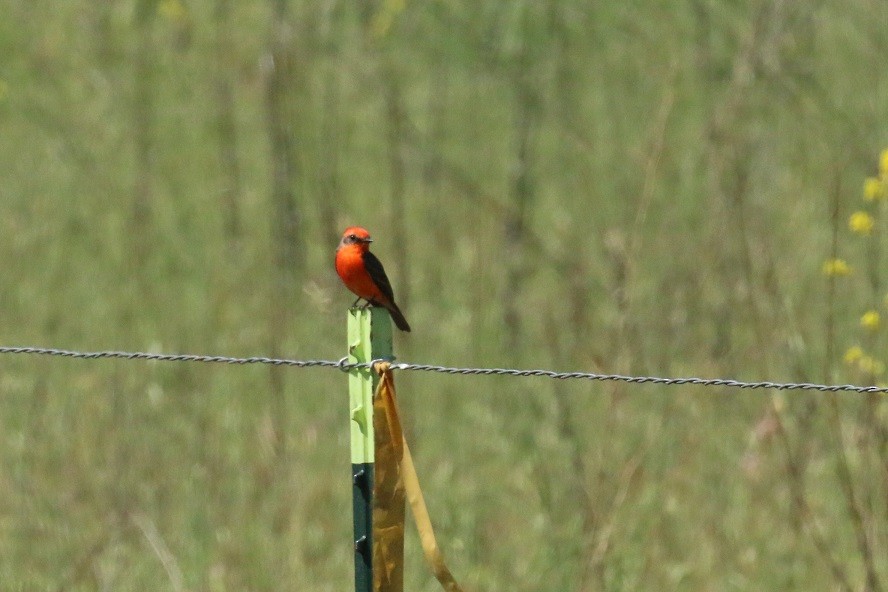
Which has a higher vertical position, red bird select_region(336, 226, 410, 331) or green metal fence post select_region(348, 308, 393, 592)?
red bird select_region(336, 226, 410, 331)

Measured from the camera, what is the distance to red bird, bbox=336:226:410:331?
4242mm

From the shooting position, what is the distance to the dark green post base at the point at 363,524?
8.93 ft

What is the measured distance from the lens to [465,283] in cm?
638

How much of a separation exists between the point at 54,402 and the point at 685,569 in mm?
2408

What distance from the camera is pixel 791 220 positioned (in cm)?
649

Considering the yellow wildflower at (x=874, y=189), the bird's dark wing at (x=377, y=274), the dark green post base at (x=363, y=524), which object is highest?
the yellow wildflower at (x=874, y=189)

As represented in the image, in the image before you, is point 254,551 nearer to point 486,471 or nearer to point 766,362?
point 486,471

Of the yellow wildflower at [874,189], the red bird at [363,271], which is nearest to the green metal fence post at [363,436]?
the red bird at [363,271]

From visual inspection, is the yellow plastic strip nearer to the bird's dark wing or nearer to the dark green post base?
the dark green post base

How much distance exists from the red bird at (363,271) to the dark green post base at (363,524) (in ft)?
4.98

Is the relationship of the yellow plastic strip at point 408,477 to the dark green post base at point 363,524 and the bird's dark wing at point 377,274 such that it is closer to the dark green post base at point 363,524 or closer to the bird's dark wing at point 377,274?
the dark green post base at point 363,524

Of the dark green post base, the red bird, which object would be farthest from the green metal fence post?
the red bird

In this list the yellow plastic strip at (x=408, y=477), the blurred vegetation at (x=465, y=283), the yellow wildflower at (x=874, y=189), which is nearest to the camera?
the yellow plastic strip at (x=408, y=477)

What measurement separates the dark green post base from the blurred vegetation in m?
1.17
